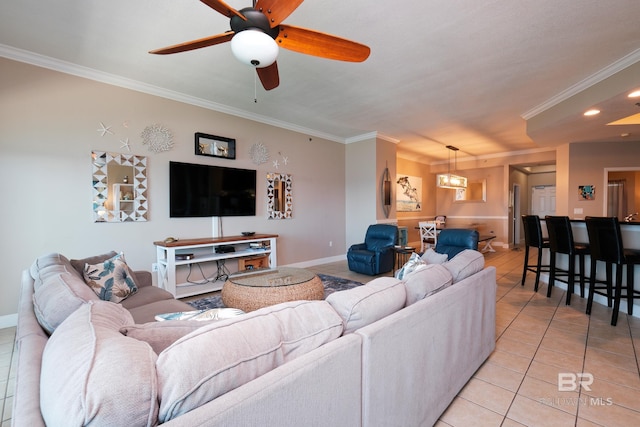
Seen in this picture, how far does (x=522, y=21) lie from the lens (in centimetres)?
252

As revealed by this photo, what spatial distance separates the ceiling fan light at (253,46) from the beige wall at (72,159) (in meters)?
2.79

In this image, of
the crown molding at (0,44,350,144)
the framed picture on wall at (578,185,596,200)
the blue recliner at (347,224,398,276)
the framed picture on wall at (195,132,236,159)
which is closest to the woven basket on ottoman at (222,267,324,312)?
the blue recliner at (347,224,398,276)

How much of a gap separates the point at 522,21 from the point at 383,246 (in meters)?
3.52

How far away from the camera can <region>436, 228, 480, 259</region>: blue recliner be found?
14.4ft

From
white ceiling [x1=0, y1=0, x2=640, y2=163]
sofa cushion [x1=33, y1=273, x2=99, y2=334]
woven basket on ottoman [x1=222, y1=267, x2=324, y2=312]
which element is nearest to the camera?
sofa cushion [x1=33, y1=273, x2=99, y2=334]

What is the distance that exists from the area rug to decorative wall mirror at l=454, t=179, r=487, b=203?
238 inches

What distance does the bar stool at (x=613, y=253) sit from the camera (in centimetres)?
294

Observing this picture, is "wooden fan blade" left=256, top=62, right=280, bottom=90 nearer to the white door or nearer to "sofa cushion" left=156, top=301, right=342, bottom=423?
"sofa cushion" left=156, top=301, right=342, bottom=423

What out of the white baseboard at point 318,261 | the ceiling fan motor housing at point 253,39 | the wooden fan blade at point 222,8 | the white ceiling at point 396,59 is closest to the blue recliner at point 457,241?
the white ceiling at point 396,59

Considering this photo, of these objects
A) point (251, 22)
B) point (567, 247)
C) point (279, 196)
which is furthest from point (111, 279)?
point (567, 247)

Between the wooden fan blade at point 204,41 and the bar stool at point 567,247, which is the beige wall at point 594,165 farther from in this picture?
the wooden fan blade at point 204,41

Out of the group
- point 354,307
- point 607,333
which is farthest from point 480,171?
point 354,307

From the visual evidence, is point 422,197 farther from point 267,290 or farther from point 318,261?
point 267,290

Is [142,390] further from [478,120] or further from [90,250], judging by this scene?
[478,120]
